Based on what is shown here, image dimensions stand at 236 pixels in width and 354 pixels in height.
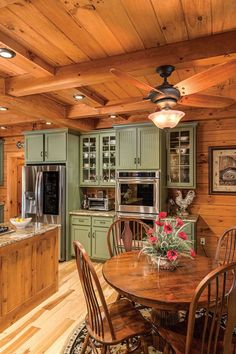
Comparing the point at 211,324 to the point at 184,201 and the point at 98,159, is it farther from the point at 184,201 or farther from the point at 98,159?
the point at 98,159

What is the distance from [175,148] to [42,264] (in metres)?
2.73

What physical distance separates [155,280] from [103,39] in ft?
6.36

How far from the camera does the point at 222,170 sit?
4.08 meters

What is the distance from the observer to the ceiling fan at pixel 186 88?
1609 mm

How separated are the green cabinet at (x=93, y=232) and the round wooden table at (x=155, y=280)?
1879 mm

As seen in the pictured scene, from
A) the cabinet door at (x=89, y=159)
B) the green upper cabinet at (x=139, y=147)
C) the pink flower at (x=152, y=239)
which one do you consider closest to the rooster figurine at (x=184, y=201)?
the green upper cabinet at (x=139, y=147)

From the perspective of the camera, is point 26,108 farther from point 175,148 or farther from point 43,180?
point 175,148

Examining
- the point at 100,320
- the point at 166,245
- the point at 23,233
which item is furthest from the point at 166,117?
the point at 23,233

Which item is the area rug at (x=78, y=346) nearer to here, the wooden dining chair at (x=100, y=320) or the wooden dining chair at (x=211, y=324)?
the wooden dining chair at (x=100, y=320)

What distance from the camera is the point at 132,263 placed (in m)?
2.24

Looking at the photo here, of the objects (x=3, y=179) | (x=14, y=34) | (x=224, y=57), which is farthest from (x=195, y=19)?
(x=3, y=179)

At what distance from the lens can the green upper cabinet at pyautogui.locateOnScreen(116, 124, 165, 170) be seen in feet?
13.1

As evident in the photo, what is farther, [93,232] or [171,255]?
[93,232]

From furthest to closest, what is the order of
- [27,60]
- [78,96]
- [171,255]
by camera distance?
[78,96], [27,60], [171,255]
